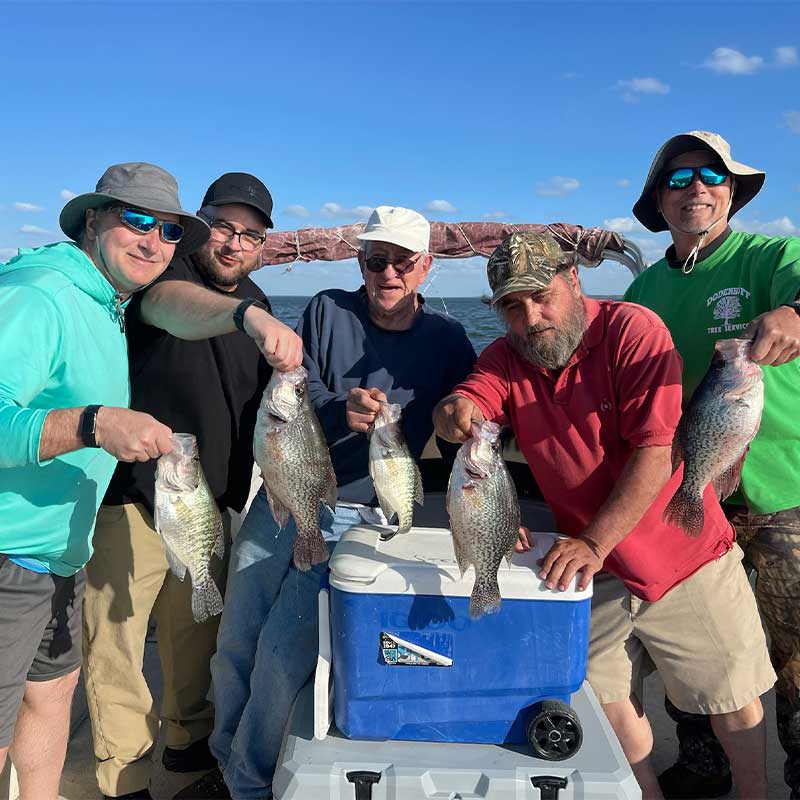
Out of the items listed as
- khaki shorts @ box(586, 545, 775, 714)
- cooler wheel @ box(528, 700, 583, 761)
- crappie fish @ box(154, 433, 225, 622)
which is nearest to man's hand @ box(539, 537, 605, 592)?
cooler wheel @ box(528, 700, 583, 761)

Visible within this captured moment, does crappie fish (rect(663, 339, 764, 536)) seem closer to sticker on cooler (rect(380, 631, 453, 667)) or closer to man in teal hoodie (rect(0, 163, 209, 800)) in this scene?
sticker on cooler (rect(380, 631, 453, 667))

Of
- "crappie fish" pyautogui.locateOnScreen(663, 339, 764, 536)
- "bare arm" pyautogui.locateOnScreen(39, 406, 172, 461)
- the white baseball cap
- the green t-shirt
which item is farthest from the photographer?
the white baseball cap

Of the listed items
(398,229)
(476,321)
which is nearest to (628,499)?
(398,229)

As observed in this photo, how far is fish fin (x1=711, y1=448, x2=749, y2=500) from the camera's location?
319 cm

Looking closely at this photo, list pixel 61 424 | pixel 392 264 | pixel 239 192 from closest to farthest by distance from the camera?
1. pixel 61 424
2. pixel 392 264
3. pixel 239 192

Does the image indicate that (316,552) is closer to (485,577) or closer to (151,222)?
(485,577)

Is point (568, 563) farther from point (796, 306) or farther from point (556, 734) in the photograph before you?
point (796, 306)

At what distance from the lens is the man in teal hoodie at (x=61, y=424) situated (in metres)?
2.57

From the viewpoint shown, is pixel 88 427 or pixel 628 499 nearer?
pixel 88 427

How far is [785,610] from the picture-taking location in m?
3.57

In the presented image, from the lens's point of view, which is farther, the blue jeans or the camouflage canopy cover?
the camouflage canopy cover

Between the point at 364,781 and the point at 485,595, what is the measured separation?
2.79 ft

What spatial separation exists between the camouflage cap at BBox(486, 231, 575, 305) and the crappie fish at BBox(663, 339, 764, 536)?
2.66ft

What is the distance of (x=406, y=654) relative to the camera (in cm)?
278
